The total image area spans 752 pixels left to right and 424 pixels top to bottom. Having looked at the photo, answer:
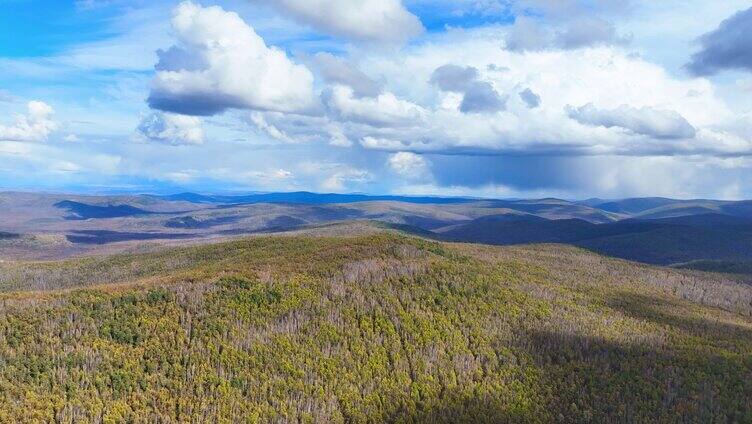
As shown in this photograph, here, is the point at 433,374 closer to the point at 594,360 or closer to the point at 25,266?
the point at 594,360

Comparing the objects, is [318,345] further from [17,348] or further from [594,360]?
[594,360]

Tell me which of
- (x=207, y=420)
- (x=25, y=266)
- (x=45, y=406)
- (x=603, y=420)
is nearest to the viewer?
(x=45, y=406)

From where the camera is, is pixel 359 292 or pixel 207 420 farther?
pixel 359 292

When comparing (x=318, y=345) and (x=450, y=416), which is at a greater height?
(x=318, y=345)

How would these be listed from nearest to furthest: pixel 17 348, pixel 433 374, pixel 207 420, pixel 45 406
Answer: pixel 45 406, pixel 207 420, pixel 17 348, pixel 433 374

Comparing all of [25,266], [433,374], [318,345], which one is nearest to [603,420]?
[433,374]

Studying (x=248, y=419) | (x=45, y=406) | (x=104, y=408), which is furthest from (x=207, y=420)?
(x=45, y=406)
